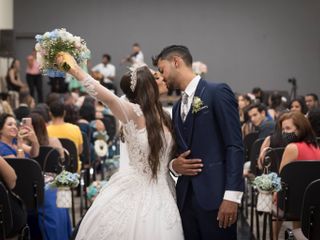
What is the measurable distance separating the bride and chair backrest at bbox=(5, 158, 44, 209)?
5.64 feet

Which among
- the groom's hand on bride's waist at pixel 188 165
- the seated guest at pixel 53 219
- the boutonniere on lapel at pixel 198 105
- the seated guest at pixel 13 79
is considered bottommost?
the seated guest at pixel 53 219

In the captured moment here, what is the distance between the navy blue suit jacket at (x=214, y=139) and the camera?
4035 mm

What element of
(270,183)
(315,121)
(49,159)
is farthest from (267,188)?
(49,159)

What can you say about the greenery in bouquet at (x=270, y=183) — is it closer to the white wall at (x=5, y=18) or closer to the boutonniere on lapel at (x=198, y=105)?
the boutonniere on lapel at (x=198, y=105)

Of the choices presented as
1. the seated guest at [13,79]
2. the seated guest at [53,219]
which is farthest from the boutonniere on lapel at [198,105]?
the seated guest at [13,79]

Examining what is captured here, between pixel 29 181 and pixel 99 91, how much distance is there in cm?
231

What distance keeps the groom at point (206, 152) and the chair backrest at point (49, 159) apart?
3309 mm

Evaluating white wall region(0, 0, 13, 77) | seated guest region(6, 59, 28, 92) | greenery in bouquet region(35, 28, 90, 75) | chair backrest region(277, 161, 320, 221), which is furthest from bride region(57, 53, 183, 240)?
white wall region(0, 0, 13, 77)

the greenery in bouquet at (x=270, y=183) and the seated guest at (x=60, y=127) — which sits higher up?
the seated guest at (x=60, y=127)

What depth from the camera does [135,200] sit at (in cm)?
435

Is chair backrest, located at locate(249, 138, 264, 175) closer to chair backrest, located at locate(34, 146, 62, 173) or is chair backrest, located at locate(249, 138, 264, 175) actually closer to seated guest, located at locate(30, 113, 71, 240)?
chair backrest, located at locate(34, 146, 62, 173)

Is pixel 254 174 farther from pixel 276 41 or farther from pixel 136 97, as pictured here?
pixel 276 41

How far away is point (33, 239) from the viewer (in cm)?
687

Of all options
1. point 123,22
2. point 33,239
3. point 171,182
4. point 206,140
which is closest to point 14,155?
point 33,239
